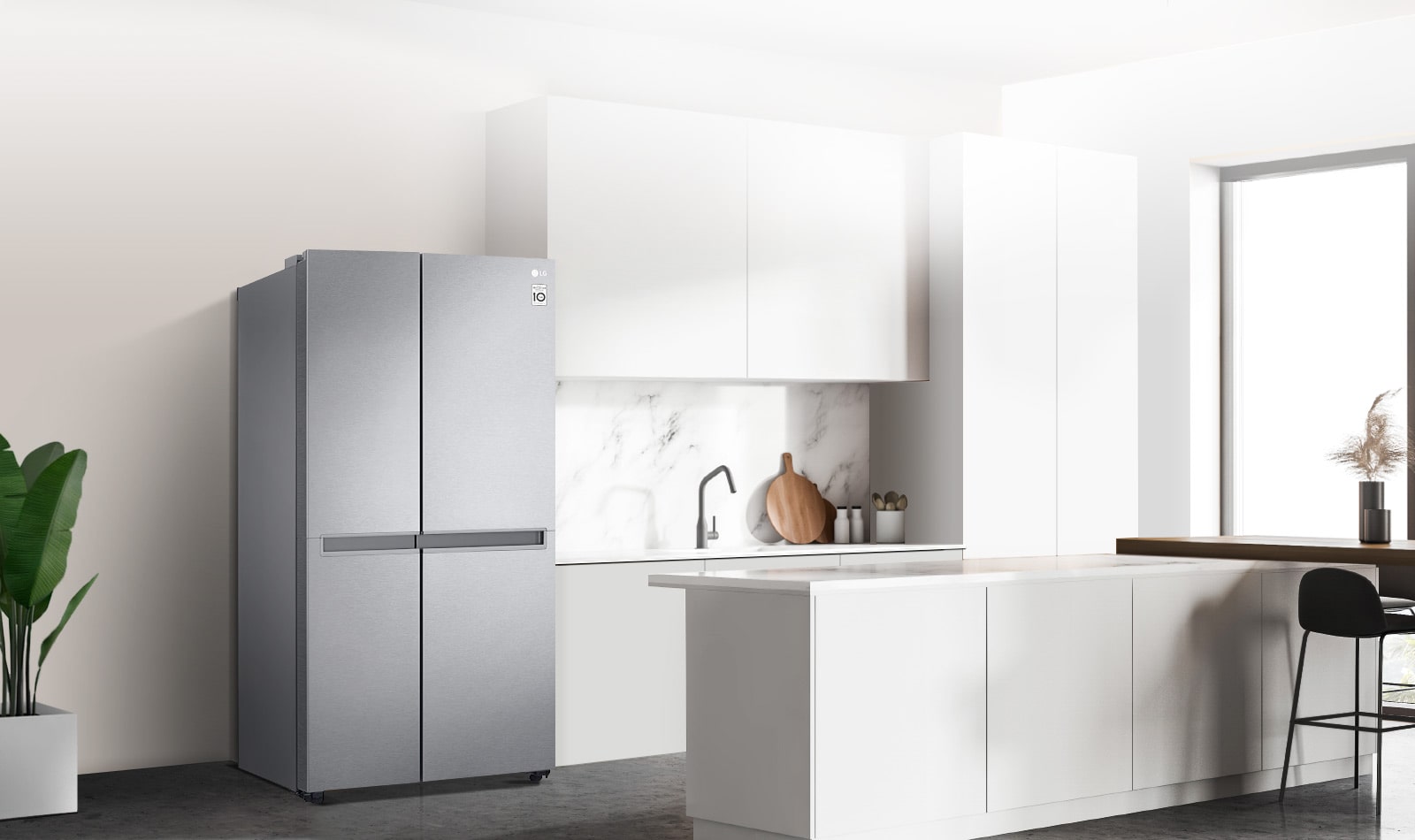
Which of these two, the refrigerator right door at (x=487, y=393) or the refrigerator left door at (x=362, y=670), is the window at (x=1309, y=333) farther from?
the refrigerator left door at (x=362, y=670)

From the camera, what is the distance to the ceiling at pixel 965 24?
20.5ft

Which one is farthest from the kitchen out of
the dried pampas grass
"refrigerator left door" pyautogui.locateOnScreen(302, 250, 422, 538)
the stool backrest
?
the dried pampas grass

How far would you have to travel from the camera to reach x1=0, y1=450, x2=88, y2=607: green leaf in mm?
4773

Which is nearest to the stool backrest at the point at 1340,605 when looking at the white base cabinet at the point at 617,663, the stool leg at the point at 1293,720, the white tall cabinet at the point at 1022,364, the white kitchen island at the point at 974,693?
the stool leg at the point at 1293,720

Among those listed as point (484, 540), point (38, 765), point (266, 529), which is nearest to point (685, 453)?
point (484, 540)

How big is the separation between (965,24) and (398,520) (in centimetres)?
323

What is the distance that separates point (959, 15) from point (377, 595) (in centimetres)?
336

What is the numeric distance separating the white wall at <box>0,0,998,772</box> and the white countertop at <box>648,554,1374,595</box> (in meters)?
2.06

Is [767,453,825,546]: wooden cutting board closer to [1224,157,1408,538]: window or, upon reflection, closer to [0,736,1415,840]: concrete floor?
[0,736,1415,840]: concrete floor

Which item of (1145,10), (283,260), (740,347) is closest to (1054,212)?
(1145,10)

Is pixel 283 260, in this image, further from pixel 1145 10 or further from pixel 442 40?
pixel 1145 10

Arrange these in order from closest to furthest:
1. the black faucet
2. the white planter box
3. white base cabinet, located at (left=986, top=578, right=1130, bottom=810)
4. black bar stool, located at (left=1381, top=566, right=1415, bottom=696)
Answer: white base cabinet, located at (left=986, top=578, right=1130, bottom=810), the white planter box, black bar stool, located at (left=1381, top=566, right=1415, bottom=696), the black faucet

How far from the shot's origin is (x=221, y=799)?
5035mm

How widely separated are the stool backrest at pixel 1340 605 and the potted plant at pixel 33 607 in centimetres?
379
